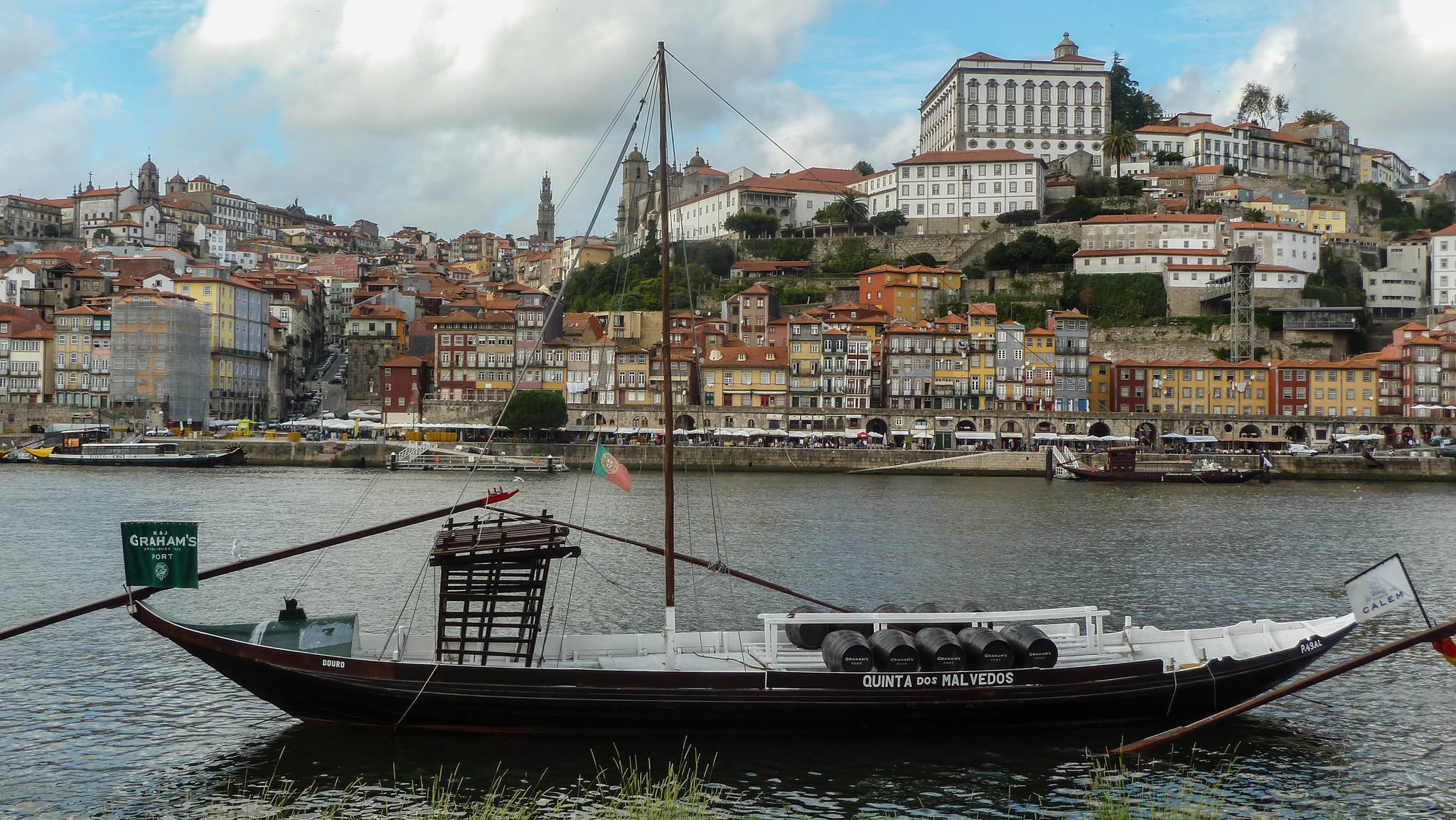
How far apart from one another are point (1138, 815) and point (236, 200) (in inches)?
7033

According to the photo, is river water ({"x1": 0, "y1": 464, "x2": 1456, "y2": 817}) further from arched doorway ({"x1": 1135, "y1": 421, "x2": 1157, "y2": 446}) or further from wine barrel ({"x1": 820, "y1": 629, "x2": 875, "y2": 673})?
arched doorway ({"x1": 1135, "y1": 421, "x2": 1157, "y2": 446})

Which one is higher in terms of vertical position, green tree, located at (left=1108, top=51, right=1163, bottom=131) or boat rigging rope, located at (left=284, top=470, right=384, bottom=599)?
green tree, located at (left=1108, top=51, right=1163, bottom=131)

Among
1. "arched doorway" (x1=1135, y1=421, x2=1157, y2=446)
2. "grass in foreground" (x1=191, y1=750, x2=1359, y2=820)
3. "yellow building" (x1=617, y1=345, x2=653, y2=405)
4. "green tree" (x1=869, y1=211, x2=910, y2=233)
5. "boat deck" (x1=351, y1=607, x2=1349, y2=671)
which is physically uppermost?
"green tree" (x1=869, y1=211, x2=910, y2=233)

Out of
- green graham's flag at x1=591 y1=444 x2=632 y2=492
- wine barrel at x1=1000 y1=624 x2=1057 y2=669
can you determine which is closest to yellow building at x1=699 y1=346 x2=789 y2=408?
green graham's flag at x1=591 y1=444 x2=632 y2=492

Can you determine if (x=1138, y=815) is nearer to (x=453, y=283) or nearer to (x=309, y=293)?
(x=309, y=293)

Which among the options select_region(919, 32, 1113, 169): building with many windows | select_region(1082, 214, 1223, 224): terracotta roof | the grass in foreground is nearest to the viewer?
the grass in foreground

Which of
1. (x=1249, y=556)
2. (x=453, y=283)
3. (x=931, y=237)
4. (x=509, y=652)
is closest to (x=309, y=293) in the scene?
(x=453, y=283)

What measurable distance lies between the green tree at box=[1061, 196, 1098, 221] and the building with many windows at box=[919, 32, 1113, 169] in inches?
622

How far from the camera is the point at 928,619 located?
52.0ft

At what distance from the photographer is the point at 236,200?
557 feet

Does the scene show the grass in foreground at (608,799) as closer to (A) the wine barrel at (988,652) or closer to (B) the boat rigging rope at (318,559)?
(A) the wine barrel at (988,652)

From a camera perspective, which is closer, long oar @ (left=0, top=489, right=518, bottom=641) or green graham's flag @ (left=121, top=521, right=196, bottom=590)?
long oar @ (left=0, top=489, right=518, bottom=641)

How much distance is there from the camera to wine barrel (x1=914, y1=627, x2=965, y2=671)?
14.9m

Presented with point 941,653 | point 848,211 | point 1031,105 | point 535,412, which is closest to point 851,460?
point 535,412
